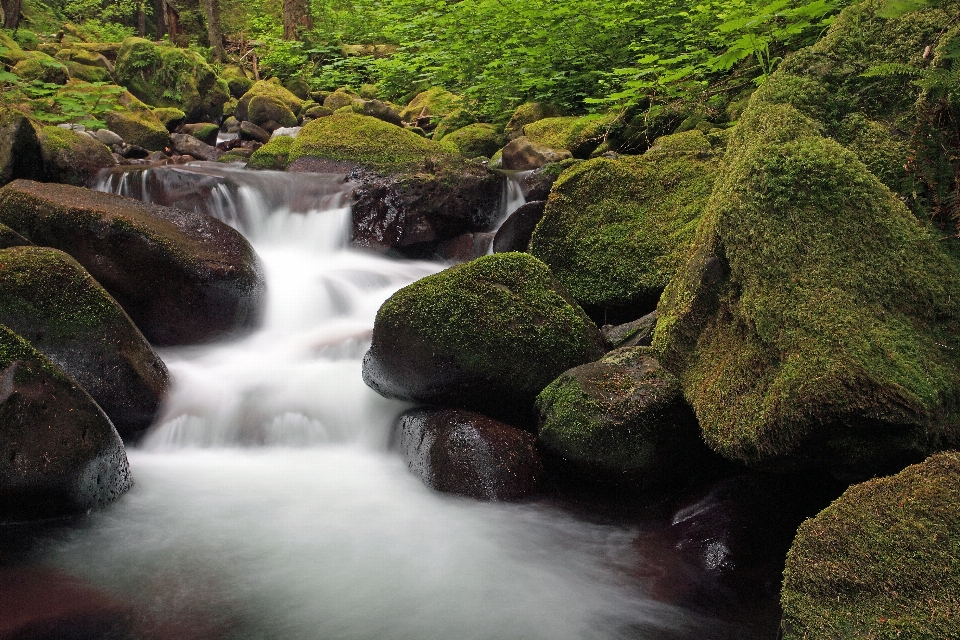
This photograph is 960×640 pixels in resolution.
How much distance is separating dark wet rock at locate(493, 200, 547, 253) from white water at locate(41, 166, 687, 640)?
1.85 metres

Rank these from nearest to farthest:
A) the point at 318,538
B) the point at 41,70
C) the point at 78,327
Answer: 1. the point at 318,538
2. the point at 78,327
3. the point at 41,70

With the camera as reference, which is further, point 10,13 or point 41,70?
point 10,13

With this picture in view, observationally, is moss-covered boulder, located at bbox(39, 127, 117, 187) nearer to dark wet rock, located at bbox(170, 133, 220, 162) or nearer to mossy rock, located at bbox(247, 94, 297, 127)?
dark wet rock, located at bbox(170, 133, 220, 162)

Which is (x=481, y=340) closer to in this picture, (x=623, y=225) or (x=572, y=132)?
(x=623, y=225)

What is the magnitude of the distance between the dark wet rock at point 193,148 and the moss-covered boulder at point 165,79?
2.28m

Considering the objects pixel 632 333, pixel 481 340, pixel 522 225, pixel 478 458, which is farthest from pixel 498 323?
Answer: pixel 522 225

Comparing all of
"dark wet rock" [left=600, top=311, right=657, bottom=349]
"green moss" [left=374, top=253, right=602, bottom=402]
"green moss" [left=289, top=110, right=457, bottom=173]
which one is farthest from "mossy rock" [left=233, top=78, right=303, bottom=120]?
"dark wet rock" [left=600, top=311, right=657, bottom=349]

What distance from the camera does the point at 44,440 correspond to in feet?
11.7

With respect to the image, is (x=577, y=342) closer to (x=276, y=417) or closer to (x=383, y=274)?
(x=276, y=417)

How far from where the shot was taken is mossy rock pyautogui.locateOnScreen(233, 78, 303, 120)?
14.4 meters

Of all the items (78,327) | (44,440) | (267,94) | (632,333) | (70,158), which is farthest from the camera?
(267,94)

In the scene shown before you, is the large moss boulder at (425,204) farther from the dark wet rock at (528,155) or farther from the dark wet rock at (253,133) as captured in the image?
the dark wet rock at (253,133)

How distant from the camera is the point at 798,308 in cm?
293

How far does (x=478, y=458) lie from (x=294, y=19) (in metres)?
17.8
